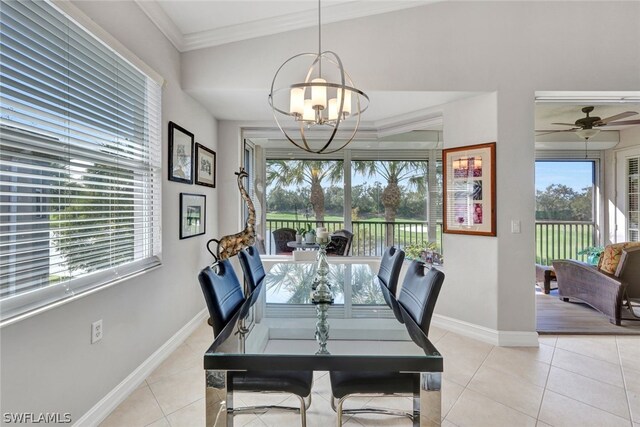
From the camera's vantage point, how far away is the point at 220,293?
5.18ft

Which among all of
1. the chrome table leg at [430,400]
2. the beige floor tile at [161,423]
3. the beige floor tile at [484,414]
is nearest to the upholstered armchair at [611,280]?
the beige floor tile at [484,414]

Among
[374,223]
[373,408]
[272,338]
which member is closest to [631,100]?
[374,223]

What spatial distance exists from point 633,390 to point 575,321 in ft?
4.48

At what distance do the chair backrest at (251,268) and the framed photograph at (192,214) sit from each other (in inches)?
33.9

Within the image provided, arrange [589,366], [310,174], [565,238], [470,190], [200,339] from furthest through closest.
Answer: [565,238] → [310,174] → [470,190] → [200,339] → [589,366]

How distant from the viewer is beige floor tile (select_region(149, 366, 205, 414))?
1963 mm

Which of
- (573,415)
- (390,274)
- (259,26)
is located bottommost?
(573,415)

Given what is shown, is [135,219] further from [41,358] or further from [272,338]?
[272,338]

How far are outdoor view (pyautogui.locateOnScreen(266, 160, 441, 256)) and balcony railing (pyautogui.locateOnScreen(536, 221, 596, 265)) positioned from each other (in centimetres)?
359

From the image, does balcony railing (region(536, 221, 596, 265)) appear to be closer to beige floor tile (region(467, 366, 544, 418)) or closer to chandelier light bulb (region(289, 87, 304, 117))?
beige floor tile (region(467, 366, 544, 418))

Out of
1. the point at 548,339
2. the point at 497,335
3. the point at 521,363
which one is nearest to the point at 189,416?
the point at 521,363

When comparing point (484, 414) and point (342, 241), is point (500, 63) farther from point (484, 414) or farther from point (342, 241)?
point (484, 414)

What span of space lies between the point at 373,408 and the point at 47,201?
2.15 m

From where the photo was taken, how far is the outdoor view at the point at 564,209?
18.7 ft
